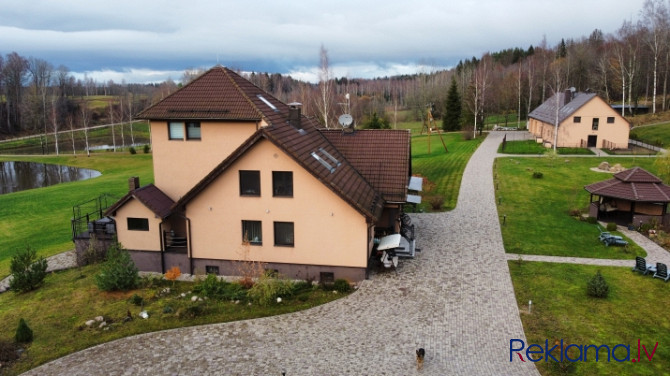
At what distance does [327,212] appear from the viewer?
808 inches

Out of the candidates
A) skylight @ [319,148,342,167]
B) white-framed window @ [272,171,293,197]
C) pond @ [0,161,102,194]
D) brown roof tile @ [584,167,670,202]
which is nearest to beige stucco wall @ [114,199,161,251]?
white-framed window @ [272,171,293,197]

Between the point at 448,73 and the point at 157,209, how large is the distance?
139694 millimetres

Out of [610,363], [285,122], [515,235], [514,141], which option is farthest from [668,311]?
[514,141]

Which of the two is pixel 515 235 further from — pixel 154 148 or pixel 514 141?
pixel 514 141

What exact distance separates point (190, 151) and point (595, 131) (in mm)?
54670

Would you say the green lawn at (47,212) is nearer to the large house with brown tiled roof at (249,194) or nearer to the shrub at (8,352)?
the large house with brown tiled roof at (249,194)

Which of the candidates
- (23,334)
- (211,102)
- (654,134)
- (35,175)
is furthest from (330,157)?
(35,175)

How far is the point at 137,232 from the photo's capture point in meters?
22.4

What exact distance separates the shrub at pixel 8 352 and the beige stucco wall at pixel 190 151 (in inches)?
396

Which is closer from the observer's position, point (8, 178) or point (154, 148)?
point (154, 148)

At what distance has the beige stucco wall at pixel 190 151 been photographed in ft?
75.9

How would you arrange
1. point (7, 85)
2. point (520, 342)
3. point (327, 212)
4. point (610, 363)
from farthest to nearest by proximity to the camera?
1. point (7, 85)
2. point (327, 212)
3. point (520, 342)
4. point (610, 363)

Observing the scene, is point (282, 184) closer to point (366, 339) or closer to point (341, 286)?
point (341, 286)

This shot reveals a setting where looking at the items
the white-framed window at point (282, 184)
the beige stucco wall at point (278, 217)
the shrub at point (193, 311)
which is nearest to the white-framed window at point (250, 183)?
the beige stucco wall at point (278, 217)
